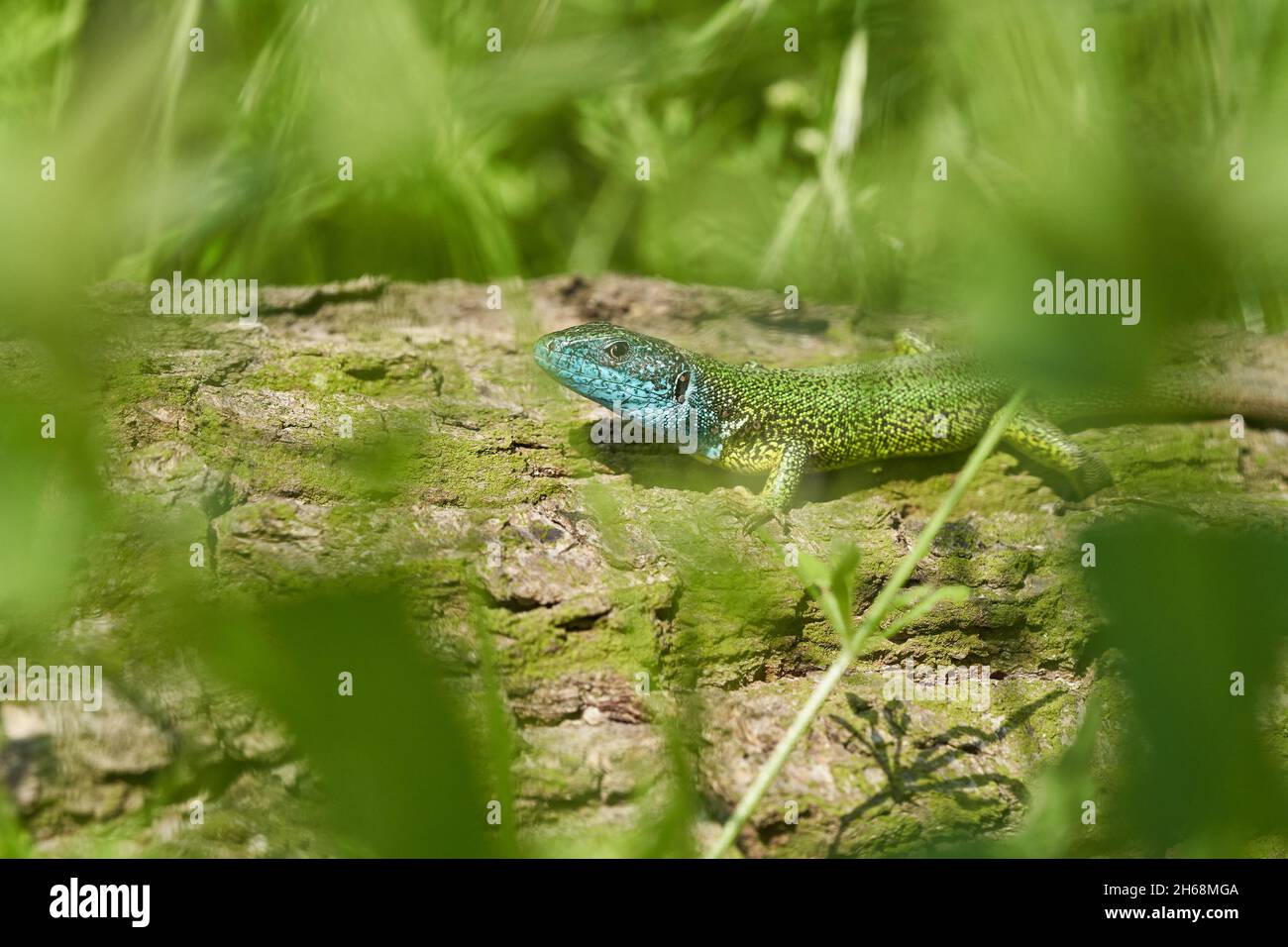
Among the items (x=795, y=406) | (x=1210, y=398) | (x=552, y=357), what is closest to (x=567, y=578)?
(x=552, y=357)

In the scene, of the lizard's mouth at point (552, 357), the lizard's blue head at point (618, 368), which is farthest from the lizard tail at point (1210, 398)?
the lizard's mouth at point (552, 357)

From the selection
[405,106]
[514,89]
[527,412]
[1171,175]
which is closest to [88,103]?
[405,106]

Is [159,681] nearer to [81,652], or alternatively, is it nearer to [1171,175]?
[81,652]

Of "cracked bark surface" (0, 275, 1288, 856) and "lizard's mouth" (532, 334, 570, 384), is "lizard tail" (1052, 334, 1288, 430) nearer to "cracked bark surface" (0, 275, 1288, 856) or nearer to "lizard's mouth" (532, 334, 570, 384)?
"cracked bark surface" (0, 275, 1288, 856)

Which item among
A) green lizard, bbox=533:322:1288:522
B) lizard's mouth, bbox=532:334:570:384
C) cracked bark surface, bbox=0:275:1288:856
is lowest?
cracked bark surface, bbox=0:275:1288:856

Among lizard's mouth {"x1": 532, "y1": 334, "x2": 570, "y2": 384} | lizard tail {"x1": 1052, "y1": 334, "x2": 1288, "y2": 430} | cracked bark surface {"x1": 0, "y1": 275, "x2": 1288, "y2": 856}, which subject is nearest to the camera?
cracked bark surface {"x1": 0, "y1": 275, "x2": 1288, "y2": 856}

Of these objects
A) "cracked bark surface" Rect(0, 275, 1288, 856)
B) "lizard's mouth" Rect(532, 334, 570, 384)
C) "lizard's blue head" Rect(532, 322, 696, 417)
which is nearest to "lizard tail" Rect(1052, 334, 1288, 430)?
"cracked bark surface" Rect(0, 275, 1288, 856)
